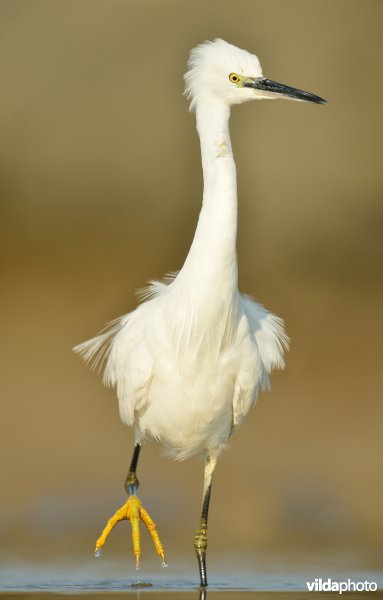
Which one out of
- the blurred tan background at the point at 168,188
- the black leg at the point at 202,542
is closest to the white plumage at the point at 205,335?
the black leg at the point at 202,542

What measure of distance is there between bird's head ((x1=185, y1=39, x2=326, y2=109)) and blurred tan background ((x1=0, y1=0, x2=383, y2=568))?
438 centimetres

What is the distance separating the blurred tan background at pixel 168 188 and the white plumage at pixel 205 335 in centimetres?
353

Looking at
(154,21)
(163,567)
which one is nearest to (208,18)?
(154,21)

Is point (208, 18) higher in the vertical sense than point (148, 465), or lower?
higher

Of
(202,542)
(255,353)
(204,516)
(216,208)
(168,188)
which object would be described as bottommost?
(202,542)

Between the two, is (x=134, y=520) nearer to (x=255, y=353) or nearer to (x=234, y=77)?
(x=255, y=353)

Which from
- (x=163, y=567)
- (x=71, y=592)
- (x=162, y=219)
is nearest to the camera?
(x=71, y=592)

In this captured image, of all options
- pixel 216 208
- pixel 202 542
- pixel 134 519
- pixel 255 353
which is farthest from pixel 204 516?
pixel 216 208

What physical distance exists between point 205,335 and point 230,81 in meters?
1.19

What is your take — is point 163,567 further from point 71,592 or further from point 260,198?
point 260,198

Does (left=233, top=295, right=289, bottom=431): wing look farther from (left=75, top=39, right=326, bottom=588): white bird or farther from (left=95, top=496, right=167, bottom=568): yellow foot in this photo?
(left=95, top=496, right=167, bottom=568): yellow foot

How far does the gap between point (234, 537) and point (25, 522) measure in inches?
50.8

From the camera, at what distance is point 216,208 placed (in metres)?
6.26

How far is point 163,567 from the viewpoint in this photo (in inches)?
293
